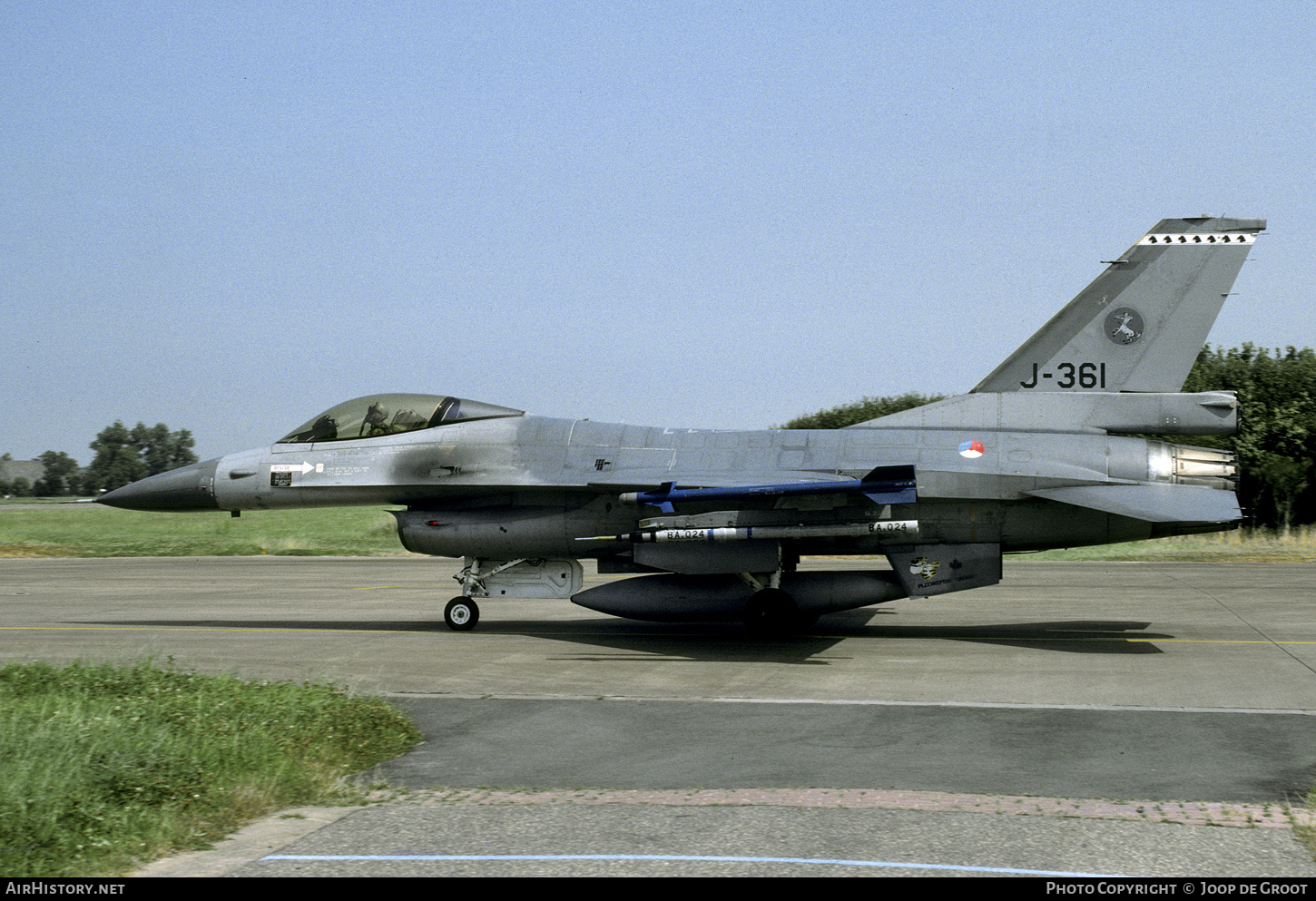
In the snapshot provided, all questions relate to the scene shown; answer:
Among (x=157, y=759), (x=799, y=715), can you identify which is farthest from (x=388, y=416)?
(x=157, y=759)

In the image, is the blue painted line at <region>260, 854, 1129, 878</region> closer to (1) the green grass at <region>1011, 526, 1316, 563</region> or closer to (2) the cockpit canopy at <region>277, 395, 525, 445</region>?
(2) the cockpit canopy at <region>277, 395, 525, 445</region>

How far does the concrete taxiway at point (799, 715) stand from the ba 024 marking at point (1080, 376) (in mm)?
3366

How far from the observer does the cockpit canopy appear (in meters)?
15.3

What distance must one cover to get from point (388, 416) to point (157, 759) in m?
9.26

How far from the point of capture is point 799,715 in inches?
371

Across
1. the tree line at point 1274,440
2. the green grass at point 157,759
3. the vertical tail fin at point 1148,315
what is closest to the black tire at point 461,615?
the green grass at point 157,759

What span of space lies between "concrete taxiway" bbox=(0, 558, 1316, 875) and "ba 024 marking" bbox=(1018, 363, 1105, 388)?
3366 millimetres

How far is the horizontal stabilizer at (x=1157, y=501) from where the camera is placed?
41.4 feet

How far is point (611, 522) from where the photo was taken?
14641 millimetres

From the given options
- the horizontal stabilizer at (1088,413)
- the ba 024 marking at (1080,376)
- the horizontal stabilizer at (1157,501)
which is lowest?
the horizontal stabilizer at (1157,501)

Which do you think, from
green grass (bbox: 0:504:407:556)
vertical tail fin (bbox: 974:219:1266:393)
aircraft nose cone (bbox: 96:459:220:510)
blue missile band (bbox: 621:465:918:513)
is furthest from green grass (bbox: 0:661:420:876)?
green grass (bbox: 0:504:407:556)

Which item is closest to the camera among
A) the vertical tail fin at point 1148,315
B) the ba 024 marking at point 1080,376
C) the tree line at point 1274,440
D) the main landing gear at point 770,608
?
the vertical tail fin at point 1148,315

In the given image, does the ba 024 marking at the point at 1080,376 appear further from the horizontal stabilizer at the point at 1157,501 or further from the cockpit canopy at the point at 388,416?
the cockpit canopy at the point at 388,416

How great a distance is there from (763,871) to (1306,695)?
24.5 feet
